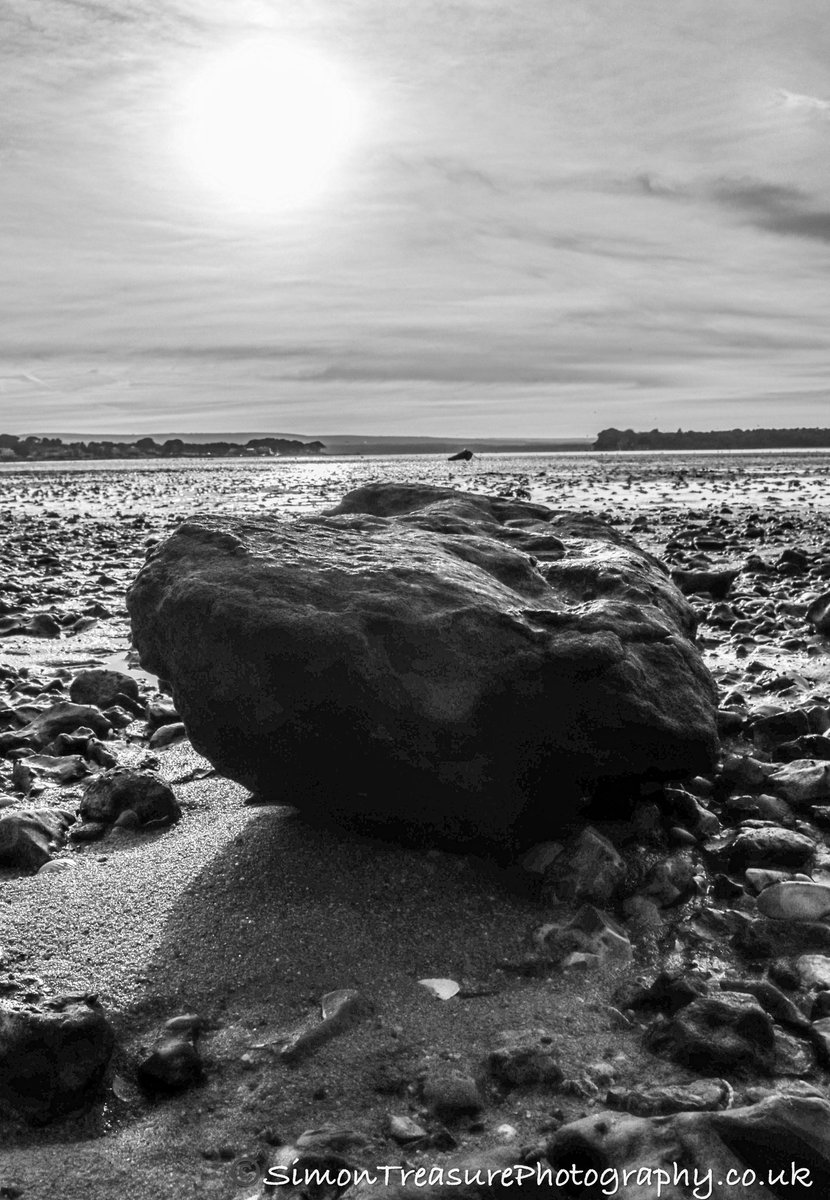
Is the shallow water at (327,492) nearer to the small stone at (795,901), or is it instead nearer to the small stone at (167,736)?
the small stone at (167,736)

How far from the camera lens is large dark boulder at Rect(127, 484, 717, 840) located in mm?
3264

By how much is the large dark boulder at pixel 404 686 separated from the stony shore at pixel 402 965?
23 centimetres

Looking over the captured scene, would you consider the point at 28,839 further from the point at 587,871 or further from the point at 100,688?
the point at 100,688

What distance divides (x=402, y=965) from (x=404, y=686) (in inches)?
34.2

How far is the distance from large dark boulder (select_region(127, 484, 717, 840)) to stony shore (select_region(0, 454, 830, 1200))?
0.75ft

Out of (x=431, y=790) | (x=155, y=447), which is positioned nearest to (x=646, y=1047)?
(x=431, y=790)

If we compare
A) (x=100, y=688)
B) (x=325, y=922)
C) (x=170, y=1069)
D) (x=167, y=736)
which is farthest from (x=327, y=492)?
(x=170, y=1069)

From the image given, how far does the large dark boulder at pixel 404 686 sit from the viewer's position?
10.7 feet

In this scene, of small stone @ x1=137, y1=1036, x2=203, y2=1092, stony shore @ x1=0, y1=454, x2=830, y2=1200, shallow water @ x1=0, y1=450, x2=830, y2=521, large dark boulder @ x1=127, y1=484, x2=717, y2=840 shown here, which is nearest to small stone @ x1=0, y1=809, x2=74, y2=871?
stony shore @ x1=0, y1=454, x2=830, y2=1200

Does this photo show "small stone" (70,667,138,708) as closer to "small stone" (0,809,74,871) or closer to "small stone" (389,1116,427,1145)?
"small stone" (0,809,74,871)

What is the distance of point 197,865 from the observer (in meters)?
3.46

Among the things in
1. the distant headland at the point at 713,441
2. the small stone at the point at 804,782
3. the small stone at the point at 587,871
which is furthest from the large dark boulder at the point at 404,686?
the distant headland at the point at 713,441

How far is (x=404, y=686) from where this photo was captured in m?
3.24

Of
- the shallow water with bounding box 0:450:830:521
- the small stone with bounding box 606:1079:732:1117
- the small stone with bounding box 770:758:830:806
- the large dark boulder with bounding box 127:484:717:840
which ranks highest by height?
the shallow water with bounding box 0:450:830:521
